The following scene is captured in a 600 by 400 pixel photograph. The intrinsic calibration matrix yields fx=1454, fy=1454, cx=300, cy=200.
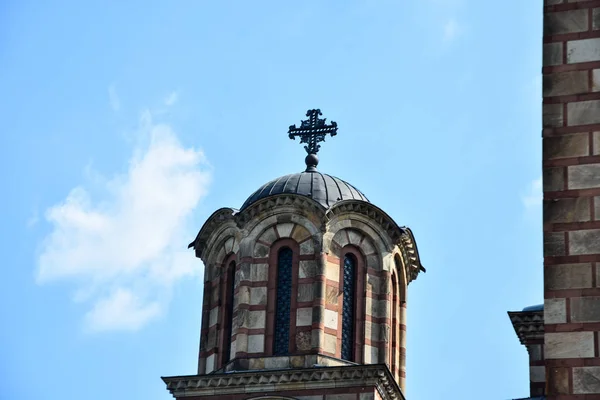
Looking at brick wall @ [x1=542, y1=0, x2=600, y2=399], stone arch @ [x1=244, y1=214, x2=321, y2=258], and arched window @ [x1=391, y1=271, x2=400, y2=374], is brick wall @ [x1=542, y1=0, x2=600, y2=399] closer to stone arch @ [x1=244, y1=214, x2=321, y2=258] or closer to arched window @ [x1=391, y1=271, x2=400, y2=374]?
stone arch @ [x1=244, y1=214, x2=321, y2=258]

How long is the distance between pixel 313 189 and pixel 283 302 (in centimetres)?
261

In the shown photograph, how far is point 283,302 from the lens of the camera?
3005 centimetres

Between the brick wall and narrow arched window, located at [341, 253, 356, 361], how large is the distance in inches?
535

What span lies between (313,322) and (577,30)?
43.7 ft

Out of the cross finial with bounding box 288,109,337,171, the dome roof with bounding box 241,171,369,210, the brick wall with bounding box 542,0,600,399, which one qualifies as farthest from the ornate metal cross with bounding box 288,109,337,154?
the brick wall with bounding box 542,0,600,399

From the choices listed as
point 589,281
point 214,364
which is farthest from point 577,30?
point 214,364

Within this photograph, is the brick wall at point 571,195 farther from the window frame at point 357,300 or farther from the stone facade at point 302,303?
the window frame at point 357,300

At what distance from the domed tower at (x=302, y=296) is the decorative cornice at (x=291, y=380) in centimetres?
2

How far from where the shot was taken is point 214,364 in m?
30.3

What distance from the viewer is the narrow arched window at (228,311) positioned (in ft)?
99.5

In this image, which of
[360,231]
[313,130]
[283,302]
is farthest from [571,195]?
[313,130]

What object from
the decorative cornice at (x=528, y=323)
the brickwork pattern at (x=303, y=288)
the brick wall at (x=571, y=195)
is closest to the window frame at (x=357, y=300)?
the brickwork pattern at (x=303, y=288)

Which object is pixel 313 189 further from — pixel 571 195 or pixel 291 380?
pixel 571 195

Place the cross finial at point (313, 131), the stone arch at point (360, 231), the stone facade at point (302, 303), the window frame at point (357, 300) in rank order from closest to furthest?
the stone facade at point (302, 303), the window frame at point (357, 300), the stone arch at point (360, 231), the cross finial at point (313, 131)
